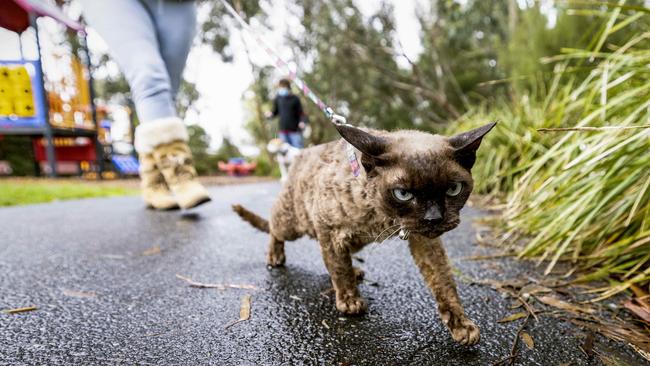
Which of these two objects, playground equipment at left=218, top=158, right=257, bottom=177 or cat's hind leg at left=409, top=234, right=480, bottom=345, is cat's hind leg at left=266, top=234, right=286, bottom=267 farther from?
playground equipment at left=218, top=158, right=257, bottom=177

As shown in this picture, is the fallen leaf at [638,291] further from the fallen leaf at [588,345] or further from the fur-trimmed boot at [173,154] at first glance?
the fur-trimmed boot at [173,154]

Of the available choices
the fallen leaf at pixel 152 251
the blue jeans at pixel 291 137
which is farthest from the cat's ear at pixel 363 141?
the blue jeans at pixel 291 137

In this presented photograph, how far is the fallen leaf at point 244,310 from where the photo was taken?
162cm

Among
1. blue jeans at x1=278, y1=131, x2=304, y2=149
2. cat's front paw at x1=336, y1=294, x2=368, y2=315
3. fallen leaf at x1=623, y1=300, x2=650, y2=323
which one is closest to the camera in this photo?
fallen leaf at x1=623, y1=300, x2=650, y2=323

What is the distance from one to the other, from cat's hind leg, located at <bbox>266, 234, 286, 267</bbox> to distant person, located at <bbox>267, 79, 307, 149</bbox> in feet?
21.3

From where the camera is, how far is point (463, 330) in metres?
1.39

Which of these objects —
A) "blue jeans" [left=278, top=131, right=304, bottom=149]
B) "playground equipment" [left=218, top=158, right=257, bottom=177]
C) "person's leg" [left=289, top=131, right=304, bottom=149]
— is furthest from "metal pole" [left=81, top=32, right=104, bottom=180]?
"person's leg" [left=289, top=131, right=304, bottom=149]

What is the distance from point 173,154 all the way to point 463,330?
289cm

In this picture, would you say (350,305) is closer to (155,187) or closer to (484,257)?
(484,257)

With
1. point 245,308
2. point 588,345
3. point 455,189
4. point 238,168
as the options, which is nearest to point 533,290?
point 588,345

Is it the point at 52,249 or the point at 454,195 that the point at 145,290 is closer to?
the point at 52,249

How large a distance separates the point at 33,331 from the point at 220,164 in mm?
14222

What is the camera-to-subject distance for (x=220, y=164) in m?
15.4

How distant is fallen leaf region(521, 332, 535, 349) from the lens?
55.6 inches
